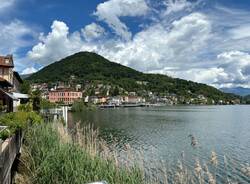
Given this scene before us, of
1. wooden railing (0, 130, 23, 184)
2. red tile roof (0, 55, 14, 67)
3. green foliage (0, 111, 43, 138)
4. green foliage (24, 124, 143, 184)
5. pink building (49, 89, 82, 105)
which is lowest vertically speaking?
green foliage (24, 124, 143, 184)

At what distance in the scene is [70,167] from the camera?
37.1 feet

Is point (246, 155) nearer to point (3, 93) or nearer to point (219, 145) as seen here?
point (219, 145)

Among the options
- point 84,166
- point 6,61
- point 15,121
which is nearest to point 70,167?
point 84,166

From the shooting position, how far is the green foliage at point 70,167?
1007cm

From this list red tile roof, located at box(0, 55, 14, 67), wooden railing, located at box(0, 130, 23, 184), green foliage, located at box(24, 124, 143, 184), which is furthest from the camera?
red tile roof, located at box(0, 55, 14, 67)

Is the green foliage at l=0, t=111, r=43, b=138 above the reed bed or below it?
above

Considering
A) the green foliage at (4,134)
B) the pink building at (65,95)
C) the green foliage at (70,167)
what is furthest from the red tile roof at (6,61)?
the pink building at (65,95)

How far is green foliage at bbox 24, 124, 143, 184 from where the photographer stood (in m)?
10.1

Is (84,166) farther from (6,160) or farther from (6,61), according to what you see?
(6,61)

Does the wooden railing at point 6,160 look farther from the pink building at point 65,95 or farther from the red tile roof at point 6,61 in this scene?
the pink building at point 65,95

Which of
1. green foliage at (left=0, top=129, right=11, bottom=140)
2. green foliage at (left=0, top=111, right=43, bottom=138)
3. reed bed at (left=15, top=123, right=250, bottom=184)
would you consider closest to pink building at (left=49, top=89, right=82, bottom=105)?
green foliage at (left=0, top=111, right=43, bottom=138)

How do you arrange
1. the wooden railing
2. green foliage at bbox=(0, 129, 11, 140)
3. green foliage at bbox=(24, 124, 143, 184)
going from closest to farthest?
the wooden railing
green foliage at bbox=(24, 124, 143, 184)
green foliage at bbox=(0, 129, 11, 140)

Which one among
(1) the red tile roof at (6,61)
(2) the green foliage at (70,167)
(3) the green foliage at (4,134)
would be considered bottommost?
(2) the green foliage at (70,167)

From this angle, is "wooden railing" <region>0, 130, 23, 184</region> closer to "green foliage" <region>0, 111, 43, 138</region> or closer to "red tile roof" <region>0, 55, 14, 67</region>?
"green foliage" <region>0, 111, 43, 138</region>
